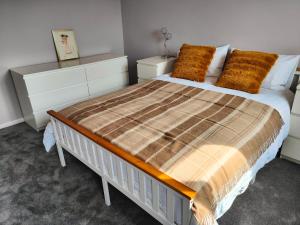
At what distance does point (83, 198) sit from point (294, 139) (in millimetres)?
1946

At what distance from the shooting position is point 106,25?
12.2 feet

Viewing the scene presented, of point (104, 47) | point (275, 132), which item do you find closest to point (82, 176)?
point (275, 132)

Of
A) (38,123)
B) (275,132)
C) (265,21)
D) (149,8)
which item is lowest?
(38,123)

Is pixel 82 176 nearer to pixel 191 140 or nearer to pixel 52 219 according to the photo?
pixel 52 219

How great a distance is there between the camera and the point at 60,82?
2.88 meters

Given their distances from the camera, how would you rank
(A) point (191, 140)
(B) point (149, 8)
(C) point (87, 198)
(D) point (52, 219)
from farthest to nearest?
1. (B) point (149, 8)
2. (C) point (87, 198)
3. (D) point (52, 219)
4. (A) point (191, 140)

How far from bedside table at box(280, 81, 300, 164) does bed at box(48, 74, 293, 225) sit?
0.07 meters

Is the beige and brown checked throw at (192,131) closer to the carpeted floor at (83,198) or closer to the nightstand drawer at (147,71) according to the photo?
the carpeted floor at (83,198)

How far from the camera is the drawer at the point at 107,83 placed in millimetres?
3289

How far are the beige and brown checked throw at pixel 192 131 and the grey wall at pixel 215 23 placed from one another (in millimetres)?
923

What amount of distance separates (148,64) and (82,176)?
5.63 feet

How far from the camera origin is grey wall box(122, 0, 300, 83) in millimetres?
2301

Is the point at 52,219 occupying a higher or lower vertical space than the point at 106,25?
lower

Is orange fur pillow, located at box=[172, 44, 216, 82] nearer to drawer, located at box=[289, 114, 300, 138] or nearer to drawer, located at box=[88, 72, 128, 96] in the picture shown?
drawer, located at box=[289, 114, 300, 138]
